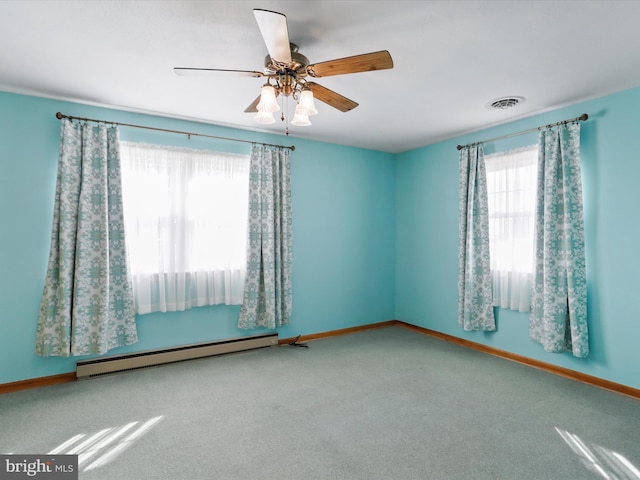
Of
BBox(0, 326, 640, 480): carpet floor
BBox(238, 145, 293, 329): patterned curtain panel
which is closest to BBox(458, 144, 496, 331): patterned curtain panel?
BBox(0, 326, 640, 480): carpet floor

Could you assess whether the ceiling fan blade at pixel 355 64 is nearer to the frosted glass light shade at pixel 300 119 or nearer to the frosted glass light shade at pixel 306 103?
the frosted glass light shade at pixel 306 103

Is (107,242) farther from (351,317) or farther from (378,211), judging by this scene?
(378,211)

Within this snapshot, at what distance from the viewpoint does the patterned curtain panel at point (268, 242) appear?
400cm

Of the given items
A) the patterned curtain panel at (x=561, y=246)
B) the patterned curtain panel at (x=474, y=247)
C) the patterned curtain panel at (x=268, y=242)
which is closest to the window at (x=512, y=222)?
the patterned curtain panel at (x=474, y=247)

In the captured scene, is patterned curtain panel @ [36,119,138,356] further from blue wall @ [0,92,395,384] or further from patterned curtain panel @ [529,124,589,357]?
patterned curtain panel @ [529,124,589,357]

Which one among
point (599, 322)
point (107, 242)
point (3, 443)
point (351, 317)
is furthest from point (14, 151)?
point (599, 322)

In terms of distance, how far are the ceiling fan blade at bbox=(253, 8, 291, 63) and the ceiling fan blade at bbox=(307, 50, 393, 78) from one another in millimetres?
205

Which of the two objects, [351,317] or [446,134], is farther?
[351,317]

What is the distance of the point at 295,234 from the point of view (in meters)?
4.45

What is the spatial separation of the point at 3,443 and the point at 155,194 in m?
2.24

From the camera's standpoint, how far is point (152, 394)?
115 inches
